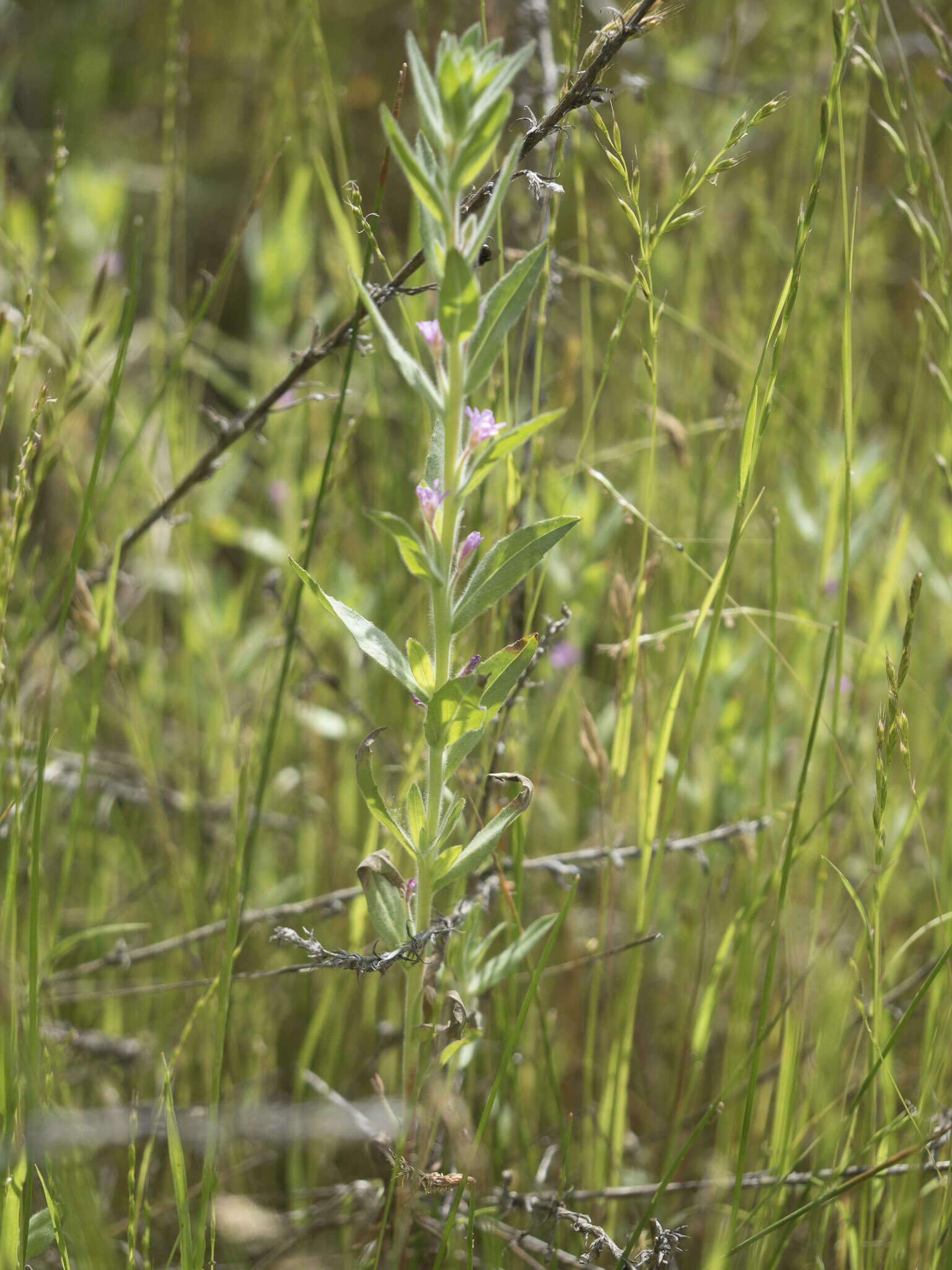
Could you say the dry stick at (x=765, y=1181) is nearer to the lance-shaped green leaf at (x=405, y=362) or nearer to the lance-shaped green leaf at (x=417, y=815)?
A: the lance-shaped green leaf at (x=417, y=815)

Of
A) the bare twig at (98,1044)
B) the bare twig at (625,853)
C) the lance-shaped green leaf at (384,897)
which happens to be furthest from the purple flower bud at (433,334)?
the bare twig at (98,1044)

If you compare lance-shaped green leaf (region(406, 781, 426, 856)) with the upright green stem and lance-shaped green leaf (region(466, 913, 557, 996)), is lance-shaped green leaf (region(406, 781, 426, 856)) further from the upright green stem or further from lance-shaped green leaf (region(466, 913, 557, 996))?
lance-shaped green leaf (region(466, 913, 557, 996))

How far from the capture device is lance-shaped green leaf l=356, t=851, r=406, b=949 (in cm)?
73

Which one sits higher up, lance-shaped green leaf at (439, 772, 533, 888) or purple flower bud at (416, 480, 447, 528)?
purple flower bud at (416, 480, 447, 528)

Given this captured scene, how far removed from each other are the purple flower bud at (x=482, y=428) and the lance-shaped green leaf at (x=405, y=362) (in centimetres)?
3

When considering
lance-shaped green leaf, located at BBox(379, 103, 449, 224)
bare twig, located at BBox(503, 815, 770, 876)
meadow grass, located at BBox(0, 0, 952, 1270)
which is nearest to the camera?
lance-shaped green leaf, located at BBox(379, 103, 449, 224)

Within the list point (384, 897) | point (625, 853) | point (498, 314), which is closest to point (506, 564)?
point (498, 314)

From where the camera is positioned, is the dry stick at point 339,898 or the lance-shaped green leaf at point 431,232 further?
the dry stick at point 339,898

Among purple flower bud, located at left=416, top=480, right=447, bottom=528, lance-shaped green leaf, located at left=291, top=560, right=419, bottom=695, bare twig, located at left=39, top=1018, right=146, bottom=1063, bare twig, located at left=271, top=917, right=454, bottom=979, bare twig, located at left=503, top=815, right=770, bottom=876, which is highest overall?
purple flower bud, located at left=416, top=480, right=447, bottom=528

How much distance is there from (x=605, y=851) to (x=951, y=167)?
1.35 metres

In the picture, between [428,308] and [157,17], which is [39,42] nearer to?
[157,17]

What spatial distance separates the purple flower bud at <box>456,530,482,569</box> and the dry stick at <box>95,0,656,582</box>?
0.21 meters

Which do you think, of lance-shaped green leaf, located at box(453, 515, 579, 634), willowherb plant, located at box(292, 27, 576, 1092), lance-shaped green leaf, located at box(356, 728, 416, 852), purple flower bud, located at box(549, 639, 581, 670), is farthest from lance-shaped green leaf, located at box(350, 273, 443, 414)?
purple flower bud, located at box(549, 639, 581, 670)

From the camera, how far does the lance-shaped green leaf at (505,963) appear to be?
819 mm
